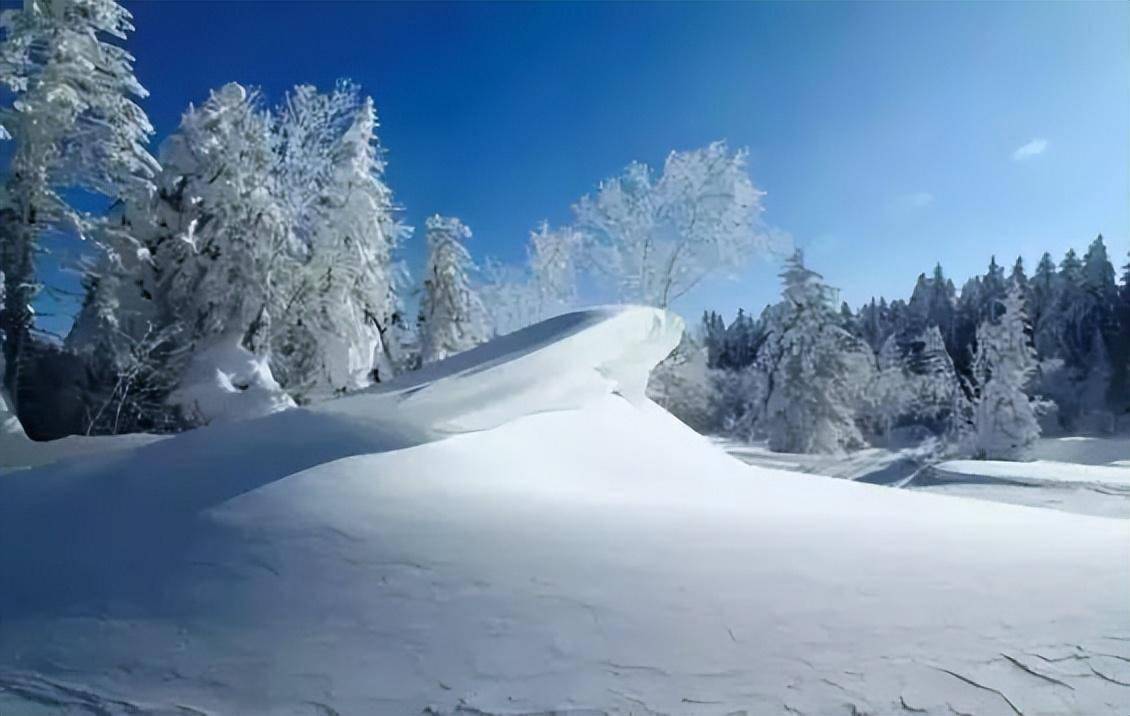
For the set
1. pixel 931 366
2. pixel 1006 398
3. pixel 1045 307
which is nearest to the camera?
pixel 1006 398

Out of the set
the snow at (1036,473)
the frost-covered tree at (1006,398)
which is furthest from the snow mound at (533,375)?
the frost-covered tree at (1006,398)

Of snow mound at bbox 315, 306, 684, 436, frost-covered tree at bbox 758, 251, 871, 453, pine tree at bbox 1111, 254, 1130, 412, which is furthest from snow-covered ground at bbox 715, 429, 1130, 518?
pine tree at bbox 1111, 254, 1130, 412

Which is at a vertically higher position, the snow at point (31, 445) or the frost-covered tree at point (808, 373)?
the frost-covered tree at point (808, 373)

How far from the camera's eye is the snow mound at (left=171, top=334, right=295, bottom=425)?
11.5 metres

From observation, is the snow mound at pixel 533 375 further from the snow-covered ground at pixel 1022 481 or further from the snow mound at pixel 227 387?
the snow mound at pixel 227 387

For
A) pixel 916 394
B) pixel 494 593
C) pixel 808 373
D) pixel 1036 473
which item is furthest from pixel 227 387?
pixel 916 394

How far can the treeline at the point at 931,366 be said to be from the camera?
798 inches

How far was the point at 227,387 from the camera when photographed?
464 inches

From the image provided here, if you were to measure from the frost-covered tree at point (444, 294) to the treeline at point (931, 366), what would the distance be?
8225 millimetres

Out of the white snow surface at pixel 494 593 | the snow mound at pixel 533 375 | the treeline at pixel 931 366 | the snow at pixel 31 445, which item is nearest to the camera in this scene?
the white snow surface at pixel 494 593

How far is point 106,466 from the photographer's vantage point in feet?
11.7

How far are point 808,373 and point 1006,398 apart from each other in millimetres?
6113

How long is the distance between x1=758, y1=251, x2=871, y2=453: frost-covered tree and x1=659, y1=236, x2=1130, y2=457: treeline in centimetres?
4

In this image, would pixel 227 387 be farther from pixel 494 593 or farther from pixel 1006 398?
pixel 1006 398
